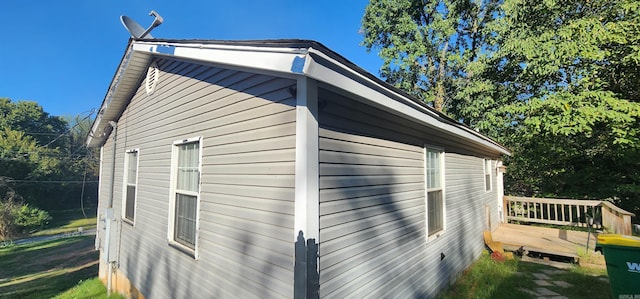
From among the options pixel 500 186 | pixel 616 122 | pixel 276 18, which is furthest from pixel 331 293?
pixel 276 18

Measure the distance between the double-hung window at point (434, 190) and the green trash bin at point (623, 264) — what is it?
1949mm

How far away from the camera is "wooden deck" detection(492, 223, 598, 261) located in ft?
20.8

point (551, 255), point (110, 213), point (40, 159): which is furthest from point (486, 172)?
point (40, 159)

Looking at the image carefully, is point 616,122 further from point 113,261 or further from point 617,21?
point 113,261

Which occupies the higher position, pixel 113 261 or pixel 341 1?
pixel 341 1

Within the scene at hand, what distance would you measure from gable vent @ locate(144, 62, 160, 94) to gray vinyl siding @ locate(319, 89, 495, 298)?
399 cm

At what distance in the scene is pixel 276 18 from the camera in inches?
615

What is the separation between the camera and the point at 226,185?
3.15m

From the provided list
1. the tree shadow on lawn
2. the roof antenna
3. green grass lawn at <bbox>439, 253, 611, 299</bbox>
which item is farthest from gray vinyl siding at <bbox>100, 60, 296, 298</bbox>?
the tree shadow on lawn

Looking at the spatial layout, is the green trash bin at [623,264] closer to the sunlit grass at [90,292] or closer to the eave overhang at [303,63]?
the eave overhang at [303,63]

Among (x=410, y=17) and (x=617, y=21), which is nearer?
(x=617, y=21)

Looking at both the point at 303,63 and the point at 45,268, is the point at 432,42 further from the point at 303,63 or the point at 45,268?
the point at 45,268

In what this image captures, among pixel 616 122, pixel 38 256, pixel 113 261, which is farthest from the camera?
pixel 38 256

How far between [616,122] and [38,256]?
2489 centimetres
